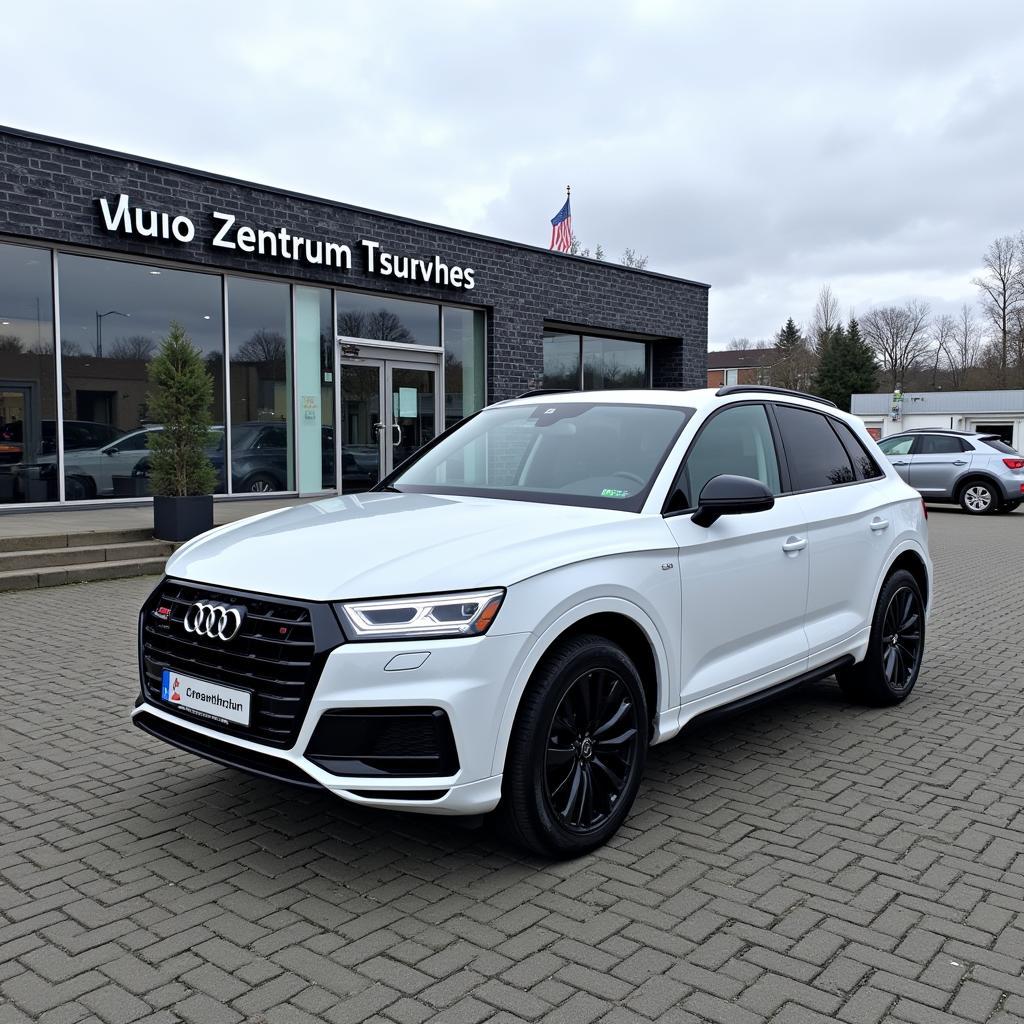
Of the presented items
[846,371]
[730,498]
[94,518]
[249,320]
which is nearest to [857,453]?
[730,498]

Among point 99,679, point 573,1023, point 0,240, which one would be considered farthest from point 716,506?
point 0,240

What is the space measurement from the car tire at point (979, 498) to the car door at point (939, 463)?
28cm

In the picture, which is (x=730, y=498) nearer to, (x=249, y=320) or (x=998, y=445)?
(x=249, y=320)

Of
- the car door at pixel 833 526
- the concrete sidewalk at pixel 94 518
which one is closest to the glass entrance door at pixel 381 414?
the concrete sidewalk at pixel 94 518

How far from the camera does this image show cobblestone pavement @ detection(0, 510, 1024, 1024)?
275 centimetres

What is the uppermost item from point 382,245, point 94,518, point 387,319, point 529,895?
point 382,245

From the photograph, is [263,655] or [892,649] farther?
[892,649]

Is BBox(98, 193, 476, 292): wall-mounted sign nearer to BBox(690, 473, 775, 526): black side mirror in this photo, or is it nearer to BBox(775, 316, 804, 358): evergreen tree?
BBox(690, 473, 775, 526): black side mirror

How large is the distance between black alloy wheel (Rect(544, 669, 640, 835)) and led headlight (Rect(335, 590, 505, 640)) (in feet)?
1.58

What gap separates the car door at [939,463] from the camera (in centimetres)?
2077

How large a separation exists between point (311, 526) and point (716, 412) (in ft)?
6.42

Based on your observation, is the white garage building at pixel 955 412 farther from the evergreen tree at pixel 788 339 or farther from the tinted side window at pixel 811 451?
the tinted side window at pixel 811 451

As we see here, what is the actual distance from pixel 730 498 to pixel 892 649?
234 cm

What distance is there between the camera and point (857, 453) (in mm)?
5793
